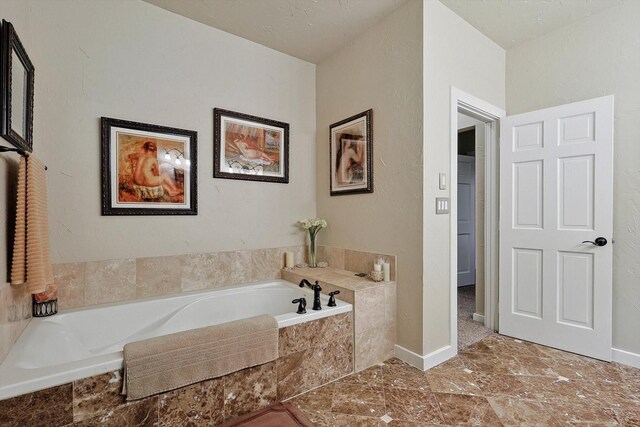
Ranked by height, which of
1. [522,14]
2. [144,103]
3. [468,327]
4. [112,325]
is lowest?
[468,327]

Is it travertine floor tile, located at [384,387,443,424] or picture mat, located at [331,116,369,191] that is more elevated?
picture mat, located at [331,116,369,191]

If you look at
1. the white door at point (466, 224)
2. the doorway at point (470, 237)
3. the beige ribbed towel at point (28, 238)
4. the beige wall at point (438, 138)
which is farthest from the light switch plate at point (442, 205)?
the white door at point (466, 224)

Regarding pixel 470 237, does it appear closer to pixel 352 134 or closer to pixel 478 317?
pixel 478 317

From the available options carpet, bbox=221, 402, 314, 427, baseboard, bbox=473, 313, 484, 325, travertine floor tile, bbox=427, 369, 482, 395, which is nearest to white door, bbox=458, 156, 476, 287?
baseboard, bbox=473, 313, 484, 325

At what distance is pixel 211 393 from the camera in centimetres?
159

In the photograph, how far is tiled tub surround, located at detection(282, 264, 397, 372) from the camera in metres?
2.20

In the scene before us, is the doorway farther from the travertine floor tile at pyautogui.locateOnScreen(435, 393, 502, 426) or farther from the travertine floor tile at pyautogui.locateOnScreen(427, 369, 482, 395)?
the travertine floor tile at pyautogui.locateOnScreen(435, 393, 502, 426)

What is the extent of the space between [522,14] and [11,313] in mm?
3883

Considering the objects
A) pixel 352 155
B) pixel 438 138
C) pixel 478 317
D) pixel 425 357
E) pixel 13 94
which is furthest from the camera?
pixel 478 317

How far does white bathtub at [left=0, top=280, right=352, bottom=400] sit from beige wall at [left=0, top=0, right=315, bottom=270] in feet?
1.29

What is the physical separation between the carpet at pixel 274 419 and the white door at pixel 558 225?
2.16 meters

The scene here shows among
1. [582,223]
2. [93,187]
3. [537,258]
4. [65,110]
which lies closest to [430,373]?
[537,258]

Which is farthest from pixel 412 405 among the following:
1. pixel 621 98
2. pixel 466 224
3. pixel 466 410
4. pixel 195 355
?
pixel 466 224

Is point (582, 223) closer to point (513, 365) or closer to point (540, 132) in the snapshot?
point (540, 132)
